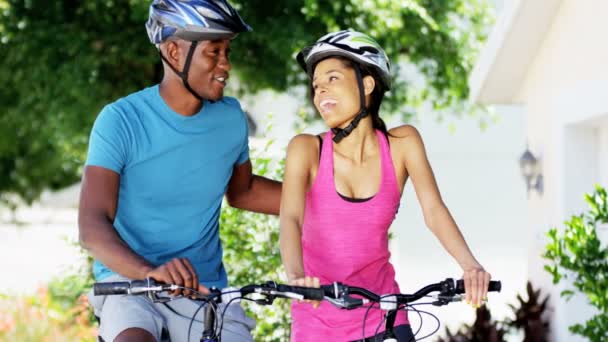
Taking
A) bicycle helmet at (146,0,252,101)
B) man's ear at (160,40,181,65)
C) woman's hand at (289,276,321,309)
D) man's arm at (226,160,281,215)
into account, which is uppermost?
bicycle helmet at (146,0,252,101)

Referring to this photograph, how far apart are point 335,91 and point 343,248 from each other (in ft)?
1.97

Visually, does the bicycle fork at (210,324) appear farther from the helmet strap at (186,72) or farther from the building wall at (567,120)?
the building wall at (567,120)

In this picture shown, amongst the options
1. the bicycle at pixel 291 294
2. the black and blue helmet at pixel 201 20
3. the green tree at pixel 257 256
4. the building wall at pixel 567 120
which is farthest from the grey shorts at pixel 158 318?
the building wall at pixel 567 120

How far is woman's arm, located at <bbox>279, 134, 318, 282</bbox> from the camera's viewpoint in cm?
424

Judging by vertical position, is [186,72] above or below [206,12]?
below

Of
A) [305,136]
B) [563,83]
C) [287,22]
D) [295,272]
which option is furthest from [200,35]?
[287,22]

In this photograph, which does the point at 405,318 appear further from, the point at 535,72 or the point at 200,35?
the point at 535,72

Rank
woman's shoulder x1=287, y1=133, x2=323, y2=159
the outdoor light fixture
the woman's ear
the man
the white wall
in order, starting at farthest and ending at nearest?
1. the white wall
2. the outdoor light fixture
3. the woman's ear
4. woman's shoulder x1=287, y1=133, x2=323, y2=159
5. the man

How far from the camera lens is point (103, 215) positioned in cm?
419

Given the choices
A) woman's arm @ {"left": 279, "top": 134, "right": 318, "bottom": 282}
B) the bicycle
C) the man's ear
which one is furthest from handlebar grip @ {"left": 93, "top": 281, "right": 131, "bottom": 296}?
the man's ear

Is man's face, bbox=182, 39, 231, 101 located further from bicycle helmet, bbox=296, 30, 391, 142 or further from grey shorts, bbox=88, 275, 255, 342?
grey shorts, bbox=88, 275, 255, 342

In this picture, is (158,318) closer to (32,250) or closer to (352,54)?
(352,54)

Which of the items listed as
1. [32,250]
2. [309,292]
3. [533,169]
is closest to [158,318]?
[309,292]

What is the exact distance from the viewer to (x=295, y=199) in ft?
14.5
